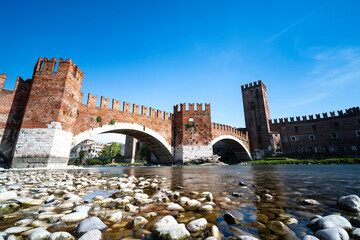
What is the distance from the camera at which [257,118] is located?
1443 inches

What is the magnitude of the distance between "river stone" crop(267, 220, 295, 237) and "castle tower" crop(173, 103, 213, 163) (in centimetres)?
1854

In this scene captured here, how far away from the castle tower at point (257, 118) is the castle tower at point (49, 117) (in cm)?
3383

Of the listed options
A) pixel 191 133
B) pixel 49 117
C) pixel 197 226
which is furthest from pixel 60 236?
pixel 191 133

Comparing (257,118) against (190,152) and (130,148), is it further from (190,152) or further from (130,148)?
(130,148)

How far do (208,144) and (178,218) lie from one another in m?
19.9

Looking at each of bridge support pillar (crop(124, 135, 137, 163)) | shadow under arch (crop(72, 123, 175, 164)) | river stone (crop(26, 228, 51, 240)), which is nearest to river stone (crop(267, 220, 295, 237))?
river stone (crop(26, 228, 51, 240))

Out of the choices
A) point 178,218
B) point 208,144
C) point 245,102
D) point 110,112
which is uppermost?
point 245,102

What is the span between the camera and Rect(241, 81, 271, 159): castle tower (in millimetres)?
34594

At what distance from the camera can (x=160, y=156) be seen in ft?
73.2

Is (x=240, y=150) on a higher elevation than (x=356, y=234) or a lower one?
higher

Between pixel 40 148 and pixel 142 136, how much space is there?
991 centimetres

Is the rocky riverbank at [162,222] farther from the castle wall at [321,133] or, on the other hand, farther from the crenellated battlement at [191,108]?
the castle wall at [321,133]

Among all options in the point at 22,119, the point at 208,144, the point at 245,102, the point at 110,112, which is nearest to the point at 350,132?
the point at 245,102

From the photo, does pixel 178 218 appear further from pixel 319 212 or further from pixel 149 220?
pixel 319 212
